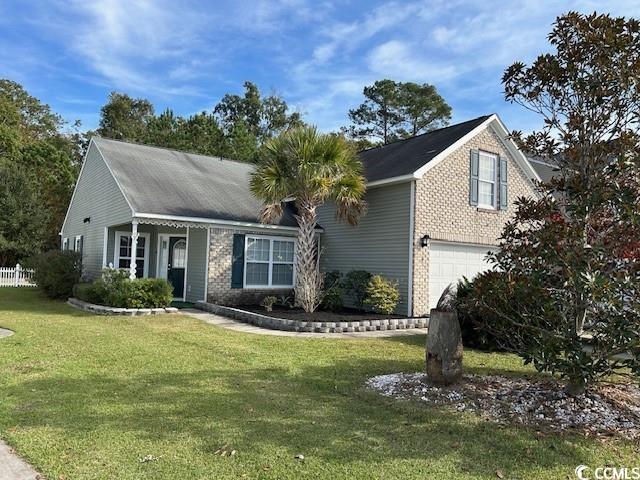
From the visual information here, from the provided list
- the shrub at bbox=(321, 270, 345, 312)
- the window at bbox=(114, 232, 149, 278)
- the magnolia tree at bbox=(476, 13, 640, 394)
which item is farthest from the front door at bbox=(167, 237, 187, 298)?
the magnolia tree at bbox=(476, 13, 640, 394)

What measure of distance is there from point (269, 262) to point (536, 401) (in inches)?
421

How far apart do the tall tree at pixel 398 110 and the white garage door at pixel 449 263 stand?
26268 mm

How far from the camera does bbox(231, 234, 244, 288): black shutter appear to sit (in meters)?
14.5

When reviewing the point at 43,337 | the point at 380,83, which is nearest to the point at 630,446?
the point at 43,337

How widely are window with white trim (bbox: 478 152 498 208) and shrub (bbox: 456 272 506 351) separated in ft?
20.3

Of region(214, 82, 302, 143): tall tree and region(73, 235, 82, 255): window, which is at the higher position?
region(214, 82, 302, 143): tall tree

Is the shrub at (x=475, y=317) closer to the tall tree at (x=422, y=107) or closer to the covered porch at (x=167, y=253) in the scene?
the covered porch at (x=167, y=253)

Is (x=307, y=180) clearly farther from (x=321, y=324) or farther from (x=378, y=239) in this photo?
(x=321, y=324)

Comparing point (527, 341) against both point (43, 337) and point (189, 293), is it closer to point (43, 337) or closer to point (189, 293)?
point (43, 337)

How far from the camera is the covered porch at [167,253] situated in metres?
14.6

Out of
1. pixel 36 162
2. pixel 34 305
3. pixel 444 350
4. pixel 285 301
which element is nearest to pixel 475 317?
pixel 444 350

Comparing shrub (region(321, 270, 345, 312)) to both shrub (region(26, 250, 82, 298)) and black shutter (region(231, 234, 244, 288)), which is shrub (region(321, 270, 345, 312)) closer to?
black shutter (region(231, 234, 244, 288))

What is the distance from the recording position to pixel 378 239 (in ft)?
47.1

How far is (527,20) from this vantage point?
792 cm
